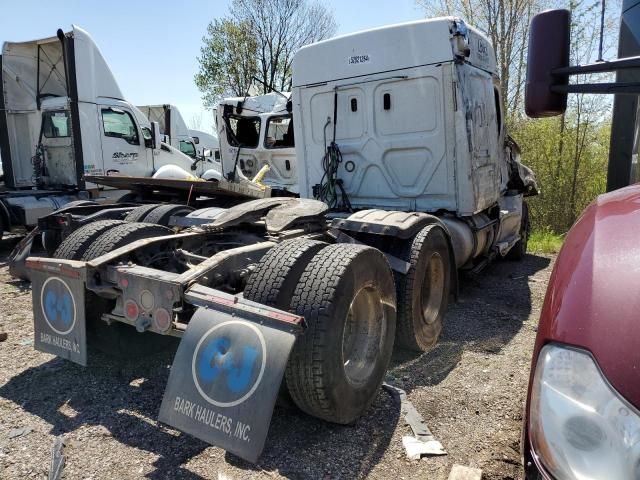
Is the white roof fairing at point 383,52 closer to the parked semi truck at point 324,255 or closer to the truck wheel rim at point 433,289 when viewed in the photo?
the parked semi truck at point 324,255

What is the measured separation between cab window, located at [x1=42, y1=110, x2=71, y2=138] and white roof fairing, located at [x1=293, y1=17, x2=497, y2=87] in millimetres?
6638

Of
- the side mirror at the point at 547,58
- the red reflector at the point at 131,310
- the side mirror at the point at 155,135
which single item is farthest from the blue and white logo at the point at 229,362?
the side mirror at the point at 155,135

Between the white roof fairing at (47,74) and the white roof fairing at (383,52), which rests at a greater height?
the white roof fairing at (47,74)

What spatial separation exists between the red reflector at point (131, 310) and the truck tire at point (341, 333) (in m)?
0.91

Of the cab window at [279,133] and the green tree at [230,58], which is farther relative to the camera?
the green tree at [230,58]

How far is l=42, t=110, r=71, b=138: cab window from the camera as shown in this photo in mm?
10367

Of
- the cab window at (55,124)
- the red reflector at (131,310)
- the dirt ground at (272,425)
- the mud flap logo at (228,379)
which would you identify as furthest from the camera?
the cab window at (55,124)

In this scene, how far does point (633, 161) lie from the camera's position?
287cm

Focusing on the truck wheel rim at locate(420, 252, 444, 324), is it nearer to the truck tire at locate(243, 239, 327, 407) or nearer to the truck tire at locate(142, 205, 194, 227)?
the truck tire at locate(243, 239, 327, 407)

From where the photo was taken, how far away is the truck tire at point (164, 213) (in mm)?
4561

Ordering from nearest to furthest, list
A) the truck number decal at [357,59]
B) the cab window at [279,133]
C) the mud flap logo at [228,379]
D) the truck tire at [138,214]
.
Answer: the mud flap logo at [228,379] → the truck tire at [138,214] → the truck number decal at [357,59] → the cab window at [279,133]

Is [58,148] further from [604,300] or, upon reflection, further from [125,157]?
Answer: [604,300]

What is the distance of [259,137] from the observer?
10.8 meters

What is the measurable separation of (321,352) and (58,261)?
1.75 m
